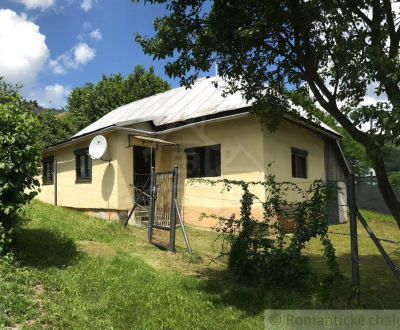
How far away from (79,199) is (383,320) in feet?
37.2

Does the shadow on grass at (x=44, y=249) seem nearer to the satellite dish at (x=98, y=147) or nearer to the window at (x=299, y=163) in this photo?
the satellite dish at (x=98, y=147)

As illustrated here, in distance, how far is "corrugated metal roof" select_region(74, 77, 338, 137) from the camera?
11005 millimetres

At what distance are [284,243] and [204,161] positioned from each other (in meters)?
6.71

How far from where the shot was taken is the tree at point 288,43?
5.30 metres

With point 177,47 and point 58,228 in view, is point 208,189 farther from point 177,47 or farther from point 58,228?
point 177,47

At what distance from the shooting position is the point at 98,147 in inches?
430

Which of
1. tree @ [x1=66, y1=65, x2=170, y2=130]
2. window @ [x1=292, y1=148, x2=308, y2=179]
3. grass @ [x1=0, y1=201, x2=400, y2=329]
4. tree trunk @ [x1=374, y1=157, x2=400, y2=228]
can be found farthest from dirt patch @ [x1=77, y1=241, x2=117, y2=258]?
tree @ [x1=66, y1=65, x2=170, y2=130]

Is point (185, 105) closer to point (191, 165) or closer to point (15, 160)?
point (191, 165)

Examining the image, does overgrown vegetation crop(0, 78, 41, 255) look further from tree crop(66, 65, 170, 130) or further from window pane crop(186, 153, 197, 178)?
tree crop(66, 65, 170, 130)

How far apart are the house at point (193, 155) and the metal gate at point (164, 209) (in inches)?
114

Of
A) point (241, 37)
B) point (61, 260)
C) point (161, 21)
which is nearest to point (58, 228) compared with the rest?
point (61, 260)

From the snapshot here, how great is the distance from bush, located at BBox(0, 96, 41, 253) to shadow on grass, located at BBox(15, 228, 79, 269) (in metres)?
0.48

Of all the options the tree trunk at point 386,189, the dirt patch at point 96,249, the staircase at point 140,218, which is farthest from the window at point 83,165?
the tree trunk at point 386,189

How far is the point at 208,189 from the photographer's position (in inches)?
441
